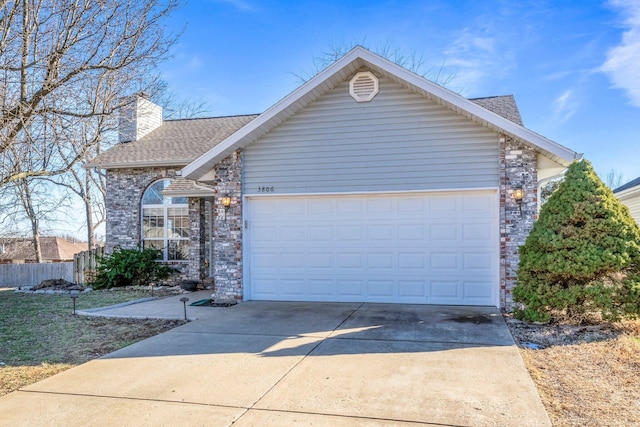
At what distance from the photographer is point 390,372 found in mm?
4934

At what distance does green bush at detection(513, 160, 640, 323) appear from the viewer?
6730mm

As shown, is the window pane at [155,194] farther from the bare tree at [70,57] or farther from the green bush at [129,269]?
the bare tree at [70,57]

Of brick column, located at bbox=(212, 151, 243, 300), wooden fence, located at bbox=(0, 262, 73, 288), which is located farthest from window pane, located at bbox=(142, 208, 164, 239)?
brick column, located at bbox=(212, 151, 243, 300)

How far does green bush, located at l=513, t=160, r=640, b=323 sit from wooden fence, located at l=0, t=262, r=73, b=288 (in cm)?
1640

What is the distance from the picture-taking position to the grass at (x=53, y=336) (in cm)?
534

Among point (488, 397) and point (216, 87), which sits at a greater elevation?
point (216, 87)

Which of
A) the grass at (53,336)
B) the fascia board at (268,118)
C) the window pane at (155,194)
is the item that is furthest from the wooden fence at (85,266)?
the fascia board at (268,118)

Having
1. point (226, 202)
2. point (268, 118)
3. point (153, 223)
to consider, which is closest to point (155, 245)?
point (153, 223)

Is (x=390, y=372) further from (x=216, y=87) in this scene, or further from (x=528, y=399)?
(x=216, y=87)

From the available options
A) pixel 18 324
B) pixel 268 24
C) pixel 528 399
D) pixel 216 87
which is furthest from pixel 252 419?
pixel 216 87

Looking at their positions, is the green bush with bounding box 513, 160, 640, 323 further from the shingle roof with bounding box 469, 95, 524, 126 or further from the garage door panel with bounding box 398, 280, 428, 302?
the shingle roof with bounding box 469, 95, 524, 126

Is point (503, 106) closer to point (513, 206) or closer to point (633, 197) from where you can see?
point (513, 206)

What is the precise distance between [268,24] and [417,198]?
801 cm

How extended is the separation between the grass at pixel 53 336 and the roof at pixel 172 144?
4.99 meters
